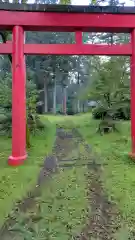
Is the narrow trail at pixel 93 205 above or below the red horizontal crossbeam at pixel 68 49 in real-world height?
below

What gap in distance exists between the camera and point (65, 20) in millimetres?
5223

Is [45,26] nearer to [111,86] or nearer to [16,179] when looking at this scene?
[16,179]

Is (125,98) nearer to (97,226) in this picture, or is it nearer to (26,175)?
(26,175)

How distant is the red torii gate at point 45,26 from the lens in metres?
5.17

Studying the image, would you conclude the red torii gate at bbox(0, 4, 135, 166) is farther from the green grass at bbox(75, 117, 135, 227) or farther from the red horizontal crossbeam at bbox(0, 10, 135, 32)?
the green grass at bbox(75, 117, 135, 227)

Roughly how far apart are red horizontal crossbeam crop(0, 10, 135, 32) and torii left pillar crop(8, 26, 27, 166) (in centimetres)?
21

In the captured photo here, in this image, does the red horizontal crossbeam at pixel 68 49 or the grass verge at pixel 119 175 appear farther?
the red horizontal crossbeam at pixel 68 49

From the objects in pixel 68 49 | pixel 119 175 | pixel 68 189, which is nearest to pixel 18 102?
pixel 68 49

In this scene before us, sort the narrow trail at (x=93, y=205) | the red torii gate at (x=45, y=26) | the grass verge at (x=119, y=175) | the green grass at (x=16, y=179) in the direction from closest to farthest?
the narrow trail at (x=93, y=205) → the grass verge at (x=119, y=175) → the green grass at (x=16, y=179) → the red torii gate at (x=45, y=26)

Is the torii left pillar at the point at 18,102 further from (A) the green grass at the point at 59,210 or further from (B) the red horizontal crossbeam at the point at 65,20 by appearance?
(A) the green grass at the point at 59,210

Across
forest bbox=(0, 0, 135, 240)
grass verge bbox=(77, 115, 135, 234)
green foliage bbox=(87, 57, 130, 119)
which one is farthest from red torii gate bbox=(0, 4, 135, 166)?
green foliage bbox=(87, 57, 130, 119)

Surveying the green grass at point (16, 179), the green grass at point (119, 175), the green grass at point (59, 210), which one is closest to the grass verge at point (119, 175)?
the green grass at point (119, 175)

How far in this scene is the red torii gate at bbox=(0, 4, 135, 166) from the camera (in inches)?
203

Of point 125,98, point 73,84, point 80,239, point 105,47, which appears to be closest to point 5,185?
point 80,239
